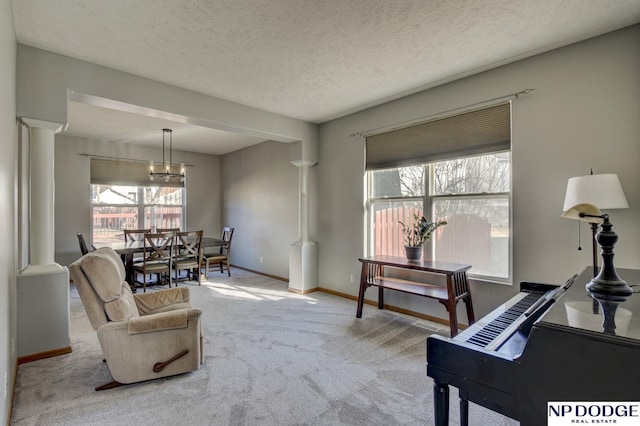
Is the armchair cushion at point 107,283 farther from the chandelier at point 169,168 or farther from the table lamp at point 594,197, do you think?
the chandelier at point 169,168

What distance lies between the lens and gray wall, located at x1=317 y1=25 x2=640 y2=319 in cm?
237

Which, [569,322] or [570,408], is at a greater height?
[569,322]

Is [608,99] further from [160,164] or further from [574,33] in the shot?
[160,164]

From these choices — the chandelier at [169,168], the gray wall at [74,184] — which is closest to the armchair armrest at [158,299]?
the chandelier at [169,168]

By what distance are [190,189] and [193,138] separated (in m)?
1.62

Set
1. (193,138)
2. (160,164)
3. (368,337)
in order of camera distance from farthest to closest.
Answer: (160,164)
(193,138)
(368,337)

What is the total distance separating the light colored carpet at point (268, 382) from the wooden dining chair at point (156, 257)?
4.62 feet

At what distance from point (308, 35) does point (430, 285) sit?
2791 millimetres

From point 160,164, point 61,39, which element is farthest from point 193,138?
point 61,39

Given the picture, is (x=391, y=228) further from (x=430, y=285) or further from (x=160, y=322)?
(x=160, y=322)

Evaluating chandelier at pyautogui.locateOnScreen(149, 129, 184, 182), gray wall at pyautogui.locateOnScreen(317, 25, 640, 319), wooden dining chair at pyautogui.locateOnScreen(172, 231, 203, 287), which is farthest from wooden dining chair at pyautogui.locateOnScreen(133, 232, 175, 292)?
gray wall at pyautogui.locateOnScreen(317, 25, 640, 319)

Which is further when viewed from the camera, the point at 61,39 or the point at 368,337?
the point at 368,337

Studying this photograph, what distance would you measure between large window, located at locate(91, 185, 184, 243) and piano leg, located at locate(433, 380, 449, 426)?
6656mm

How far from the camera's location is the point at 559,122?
2.67m
